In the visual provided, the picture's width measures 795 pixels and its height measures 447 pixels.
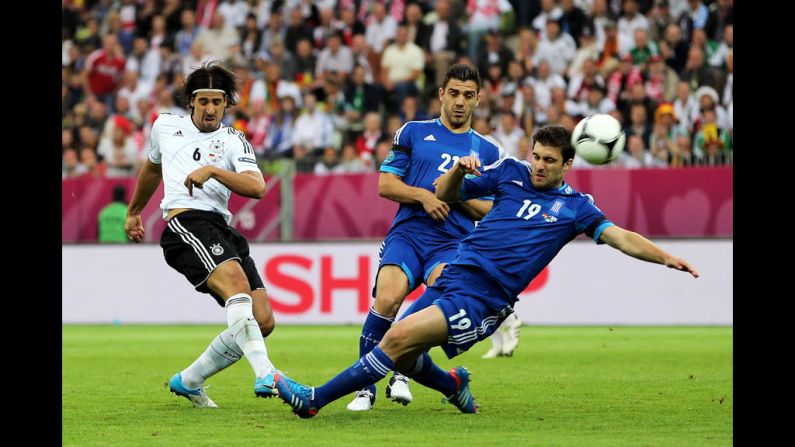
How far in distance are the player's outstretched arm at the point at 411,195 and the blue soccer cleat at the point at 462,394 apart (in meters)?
1.17

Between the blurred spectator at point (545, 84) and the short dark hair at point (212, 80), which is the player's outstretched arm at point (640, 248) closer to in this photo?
the short dark hair at point (212, 80)

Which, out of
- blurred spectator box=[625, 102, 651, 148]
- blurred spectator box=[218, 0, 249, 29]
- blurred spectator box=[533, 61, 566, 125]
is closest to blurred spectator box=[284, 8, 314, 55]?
blurred spectator box=[218, 0, 249, 29]

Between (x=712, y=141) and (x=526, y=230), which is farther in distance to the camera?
(x=712, y=141)

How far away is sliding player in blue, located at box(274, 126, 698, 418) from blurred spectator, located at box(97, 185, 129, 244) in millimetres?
12529

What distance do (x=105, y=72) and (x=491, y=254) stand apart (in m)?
18.3

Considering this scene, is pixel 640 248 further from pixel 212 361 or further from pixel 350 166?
pixel 350 166

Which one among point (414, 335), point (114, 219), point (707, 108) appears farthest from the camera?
point (114, 219)

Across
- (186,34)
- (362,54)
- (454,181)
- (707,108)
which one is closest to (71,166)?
(186,34)

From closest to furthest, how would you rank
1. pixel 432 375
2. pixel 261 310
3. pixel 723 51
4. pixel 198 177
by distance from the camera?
pixel 198 177 < pixel 432 375 < pixel 261 310 < pixel 723 51

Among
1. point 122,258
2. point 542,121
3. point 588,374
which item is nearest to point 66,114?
point 122,258

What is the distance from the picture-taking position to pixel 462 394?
29.4 feet

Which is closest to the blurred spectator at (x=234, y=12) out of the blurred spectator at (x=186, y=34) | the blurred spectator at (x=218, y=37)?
the blurred spectator at (x=218, y=37)

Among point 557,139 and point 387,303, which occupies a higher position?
point 557,139
